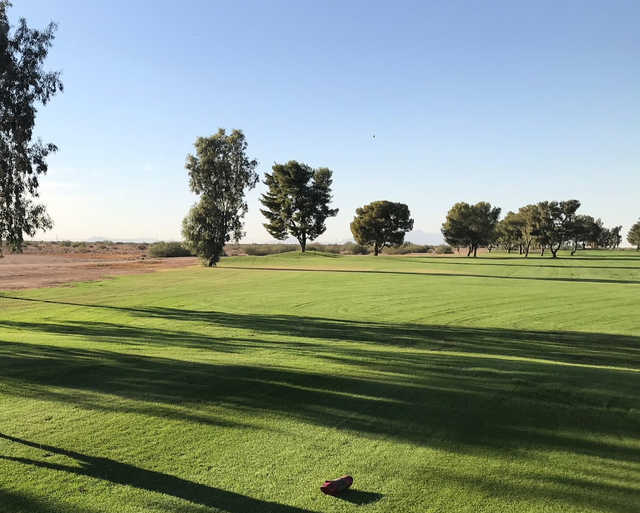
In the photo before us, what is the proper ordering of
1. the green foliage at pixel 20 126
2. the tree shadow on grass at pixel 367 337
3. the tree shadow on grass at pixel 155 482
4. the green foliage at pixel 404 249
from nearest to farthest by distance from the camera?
the tree shadow on grass at pixel 155 482, the tree shadow on grass at pixel 367 337, the green foliage at pixel 20 126, the green foliage at pixel 404 249

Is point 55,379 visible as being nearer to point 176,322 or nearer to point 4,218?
point 176,322

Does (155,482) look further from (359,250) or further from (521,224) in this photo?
(521,224)

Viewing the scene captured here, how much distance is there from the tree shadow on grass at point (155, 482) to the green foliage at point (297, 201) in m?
79.2

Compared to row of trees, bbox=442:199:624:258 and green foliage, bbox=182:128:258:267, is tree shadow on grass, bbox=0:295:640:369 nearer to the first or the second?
green foliage, bbox=182:128:258:267

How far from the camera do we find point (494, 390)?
7105 mm

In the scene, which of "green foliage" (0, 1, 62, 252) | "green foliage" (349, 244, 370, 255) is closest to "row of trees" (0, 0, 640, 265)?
"green foliage" (0, 1, 62, 252)

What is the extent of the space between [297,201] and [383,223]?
20070mm

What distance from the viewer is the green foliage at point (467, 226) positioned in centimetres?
9469

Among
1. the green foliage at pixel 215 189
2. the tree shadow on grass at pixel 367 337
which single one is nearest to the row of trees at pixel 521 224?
the green foliage at pixel 215 189

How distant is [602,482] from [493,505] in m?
1.33

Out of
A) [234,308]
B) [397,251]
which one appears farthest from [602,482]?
[397,251]

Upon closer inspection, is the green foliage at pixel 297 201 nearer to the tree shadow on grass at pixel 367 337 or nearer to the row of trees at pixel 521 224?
the row of trees at pixel 521 224

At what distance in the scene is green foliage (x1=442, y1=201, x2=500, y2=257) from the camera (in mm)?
94688

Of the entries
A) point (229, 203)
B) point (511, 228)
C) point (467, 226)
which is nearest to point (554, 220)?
point (467, 226)
